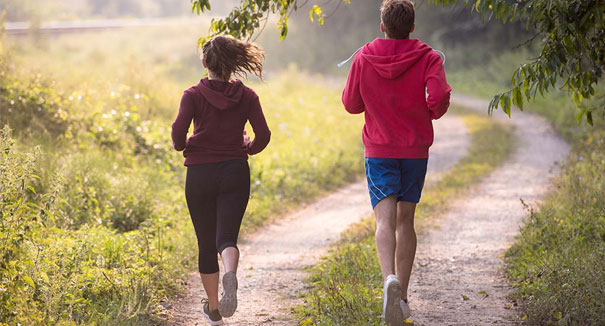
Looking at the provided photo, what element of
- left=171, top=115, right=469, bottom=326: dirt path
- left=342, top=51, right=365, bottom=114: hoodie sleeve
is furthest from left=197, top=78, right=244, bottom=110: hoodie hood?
left=171, top=115, right=469, bottom=326: dirt path

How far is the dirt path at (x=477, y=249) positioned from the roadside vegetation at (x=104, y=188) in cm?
217

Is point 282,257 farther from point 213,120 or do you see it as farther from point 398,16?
point 398,16

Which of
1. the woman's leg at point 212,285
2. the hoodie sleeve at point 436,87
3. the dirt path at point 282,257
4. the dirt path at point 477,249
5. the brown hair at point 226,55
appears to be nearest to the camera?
the hoodie sleeve at point 436,87

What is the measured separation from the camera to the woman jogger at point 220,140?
4.31 meters

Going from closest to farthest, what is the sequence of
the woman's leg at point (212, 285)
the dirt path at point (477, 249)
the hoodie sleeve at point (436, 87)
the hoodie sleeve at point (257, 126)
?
the hoodie sleeve at point (436, 87) < the hoodie sleeve at point (257, 126) < the woman's leg at point (212, 285) < the dirt path at point (477, 249)

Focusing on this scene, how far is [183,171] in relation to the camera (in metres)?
11.0

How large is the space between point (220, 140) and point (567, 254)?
321cm

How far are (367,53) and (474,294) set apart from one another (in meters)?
2.34

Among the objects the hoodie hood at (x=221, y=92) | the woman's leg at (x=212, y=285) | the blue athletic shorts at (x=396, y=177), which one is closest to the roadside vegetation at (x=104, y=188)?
the woman's leg at (x=212, y=285)

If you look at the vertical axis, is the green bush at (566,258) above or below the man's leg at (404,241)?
below

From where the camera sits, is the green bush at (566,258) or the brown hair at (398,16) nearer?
the brown hair at (398,16)

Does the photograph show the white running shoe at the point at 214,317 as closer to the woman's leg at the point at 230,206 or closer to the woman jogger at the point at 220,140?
the woman jogger at the point at 220,140

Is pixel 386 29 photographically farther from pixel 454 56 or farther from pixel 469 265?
pixel 454 56

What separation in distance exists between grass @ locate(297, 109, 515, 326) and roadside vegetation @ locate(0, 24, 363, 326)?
1252 mm
